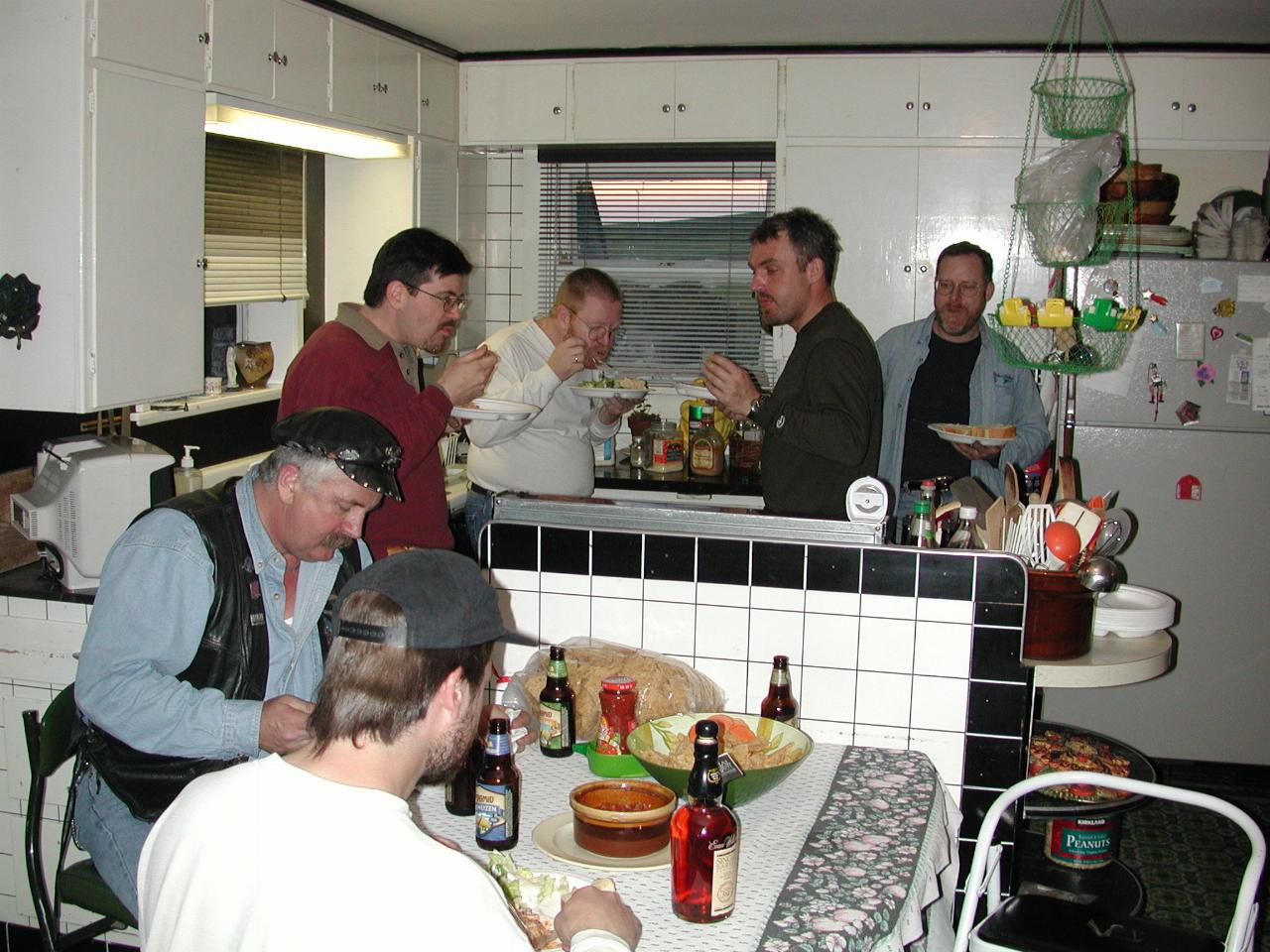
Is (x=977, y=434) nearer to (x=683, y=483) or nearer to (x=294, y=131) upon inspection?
(x=683, y=483)

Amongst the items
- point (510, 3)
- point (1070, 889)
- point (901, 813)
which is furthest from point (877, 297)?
point (901, 813)

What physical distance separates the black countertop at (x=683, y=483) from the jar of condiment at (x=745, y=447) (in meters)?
0.08

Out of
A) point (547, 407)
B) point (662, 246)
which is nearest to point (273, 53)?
point (547, 407)

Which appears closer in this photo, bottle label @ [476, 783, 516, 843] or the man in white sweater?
the man in white sweater

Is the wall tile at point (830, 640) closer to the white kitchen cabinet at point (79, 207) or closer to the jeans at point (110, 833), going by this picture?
the jeans at point (110, 833)

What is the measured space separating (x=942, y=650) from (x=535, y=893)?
3.21ft

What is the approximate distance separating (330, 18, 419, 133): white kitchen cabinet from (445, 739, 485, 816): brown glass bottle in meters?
2.84

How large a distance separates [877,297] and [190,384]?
8.90 ft

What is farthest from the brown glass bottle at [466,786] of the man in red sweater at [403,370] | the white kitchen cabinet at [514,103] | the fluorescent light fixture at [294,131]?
the white kitchen cabinet at [514,103]

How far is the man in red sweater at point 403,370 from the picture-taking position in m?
2.85

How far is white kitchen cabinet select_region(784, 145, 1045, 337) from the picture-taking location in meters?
4.76

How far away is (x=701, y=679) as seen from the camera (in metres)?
2.24

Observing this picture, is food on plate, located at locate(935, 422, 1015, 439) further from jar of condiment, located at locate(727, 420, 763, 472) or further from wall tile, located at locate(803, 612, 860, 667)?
wall tile, located at locate(803, 612, 860, 667)

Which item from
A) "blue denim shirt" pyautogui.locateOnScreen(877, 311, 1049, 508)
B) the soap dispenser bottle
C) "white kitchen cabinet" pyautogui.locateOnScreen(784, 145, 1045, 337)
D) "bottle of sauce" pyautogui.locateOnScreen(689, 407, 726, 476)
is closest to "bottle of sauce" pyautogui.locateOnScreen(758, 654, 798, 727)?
"blue denim shirt" pyautogui.locateOnScreen(877, 311, 1049, 508)
